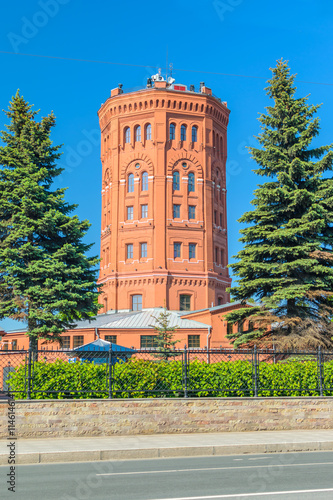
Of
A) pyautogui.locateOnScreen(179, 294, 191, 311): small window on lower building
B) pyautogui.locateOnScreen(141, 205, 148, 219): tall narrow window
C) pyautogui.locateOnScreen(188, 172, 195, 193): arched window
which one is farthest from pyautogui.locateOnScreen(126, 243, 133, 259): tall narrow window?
pyautogui.locateOnScreen(188, 172, 195, 193): arched window

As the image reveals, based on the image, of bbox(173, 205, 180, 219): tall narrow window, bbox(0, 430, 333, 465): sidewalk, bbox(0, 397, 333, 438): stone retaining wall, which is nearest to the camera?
bbox(0, 430, 333, 465): sidewalk

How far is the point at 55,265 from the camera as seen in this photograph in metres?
24.8

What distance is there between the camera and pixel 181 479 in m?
8.89

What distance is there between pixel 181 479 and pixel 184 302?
45411 millimetres

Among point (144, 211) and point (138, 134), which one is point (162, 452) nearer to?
point (144, 211)

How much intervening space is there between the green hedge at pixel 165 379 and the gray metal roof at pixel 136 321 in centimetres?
3044

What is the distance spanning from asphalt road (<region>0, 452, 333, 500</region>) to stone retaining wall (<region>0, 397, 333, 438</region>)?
2896 mm

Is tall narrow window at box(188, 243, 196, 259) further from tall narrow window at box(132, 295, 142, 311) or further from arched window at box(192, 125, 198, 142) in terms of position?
arched window at box(192, 125, 198, 142)

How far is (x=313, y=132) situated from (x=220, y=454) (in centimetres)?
1694

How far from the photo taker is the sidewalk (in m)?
11.2

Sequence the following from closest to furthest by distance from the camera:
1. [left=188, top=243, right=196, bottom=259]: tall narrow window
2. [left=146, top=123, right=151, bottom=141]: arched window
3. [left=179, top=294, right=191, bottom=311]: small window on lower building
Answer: [left=179, top=294, right=191, bottom=311]: small window on lower building < [left=188, top=243, right=196, bottom=259]: tall narrow window < [left=146, top=123, right=151, bottom=141]: arched window

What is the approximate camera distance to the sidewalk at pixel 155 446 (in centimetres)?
1116

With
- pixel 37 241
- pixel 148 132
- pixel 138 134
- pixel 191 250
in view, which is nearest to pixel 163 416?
pixel 37 241

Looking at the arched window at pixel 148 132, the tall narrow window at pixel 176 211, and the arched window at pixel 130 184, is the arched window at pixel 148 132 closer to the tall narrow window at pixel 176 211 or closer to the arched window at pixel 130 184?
the arched window at pixel 130 184
